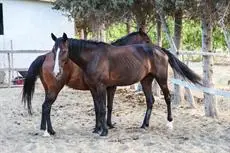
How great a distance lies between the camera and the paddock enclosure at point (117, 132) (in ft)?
18.2

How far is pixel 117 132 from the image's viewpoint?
6.59m

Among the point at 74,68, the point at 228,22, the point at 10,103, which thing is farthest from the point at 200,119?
the point at 10,103

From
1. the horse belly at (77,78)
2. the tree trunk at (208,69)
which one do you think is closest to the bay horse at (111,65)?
the horse belly at (77,78)

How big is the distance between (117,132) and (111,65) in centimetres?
110

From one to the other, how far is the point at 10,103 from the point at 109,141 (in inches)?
193

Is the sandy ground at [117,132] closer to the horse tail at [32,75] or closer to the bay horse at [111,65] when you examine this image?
the bay horse at [111,65]

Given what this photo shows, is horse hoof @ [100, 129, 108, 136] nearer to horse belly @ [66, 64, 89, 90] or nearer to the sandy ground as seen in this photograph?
the sandy ground

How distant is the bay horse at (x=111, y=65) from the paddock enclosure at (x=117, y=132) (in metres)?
0.39

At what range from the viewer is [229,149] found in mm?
5344

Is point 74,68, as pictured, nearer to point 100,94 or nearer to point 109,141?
point 100,94

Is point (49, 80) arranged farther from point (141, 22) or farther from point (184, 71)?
point (141, 22)

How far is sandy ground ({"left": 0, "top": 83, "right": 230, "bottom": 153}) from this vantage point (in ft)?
18.1

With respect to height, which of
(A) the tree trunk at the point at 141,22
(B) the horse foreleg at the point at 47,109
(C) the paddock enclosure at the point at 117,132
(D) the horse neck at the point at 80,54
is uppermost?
(A) the tree trunk at the point at 141,22

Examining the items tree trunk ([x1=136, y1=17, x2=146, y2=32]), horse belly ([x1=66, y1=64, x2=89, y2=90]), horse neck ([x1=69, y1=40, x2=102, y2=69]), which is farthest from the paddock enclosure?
tree trunk ([x1=136, y1=17, x2=146, y2=32])
